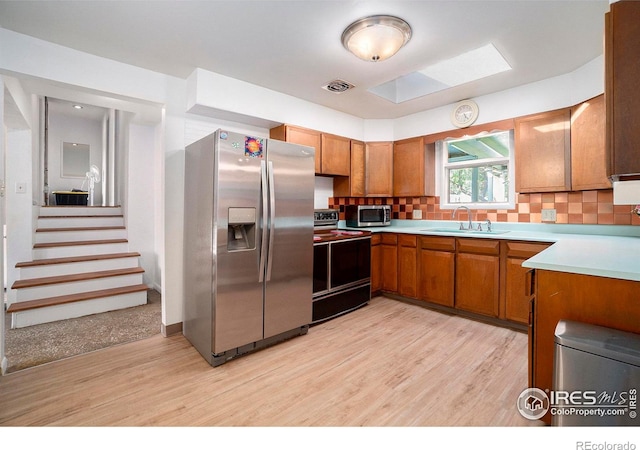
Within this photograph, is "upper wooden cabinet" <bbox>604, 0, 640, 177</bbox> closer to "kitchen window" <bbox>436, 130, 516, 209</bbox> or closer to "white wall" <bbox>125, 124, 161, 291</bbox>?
"kitchen window" <bbox>436, 130, 516, 209</bbox>

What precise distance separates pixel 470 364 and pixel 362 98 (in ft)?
9.46

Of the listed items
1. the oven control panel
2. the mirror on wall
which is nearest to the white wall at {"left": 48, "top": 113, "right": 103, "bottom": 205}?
the mirror on wall

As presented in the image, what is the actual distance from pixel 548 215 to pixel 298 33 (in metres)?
3.02

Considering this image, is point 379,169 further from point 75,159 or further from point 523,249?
point 75,159

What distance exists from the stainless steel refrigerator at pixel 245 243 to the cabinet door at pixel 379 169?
1592 mm

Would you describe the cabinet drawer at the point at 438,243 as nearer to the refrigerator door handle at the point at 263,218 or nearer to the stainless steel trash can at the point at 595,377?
the stainless steel trash can at the point at 595,377

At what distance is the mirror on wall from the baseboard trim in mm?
6009

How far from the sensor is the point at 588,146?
2.56m

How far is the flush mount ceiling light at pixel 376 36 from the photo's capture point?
1952 millimetres

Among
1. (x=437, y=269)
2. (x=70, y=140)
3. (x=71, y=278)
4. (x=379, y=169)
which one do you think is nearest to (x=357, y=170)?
(x=379, y=169)

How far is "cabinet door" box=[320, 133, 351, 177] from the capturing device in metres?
3.60

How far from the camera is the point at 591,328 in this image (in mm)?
1330
